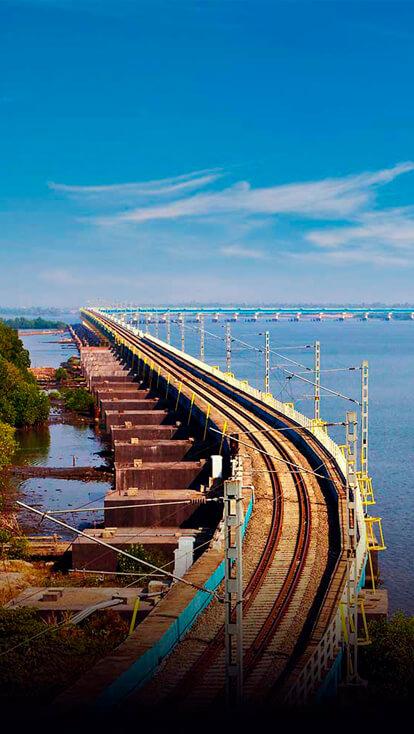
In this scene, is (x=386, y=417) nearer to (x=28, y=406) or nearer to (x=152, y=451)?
(x=28, y=406)

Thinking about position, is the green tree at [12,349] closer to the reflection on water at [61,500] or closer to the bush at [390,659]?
the reflection on water at [61,500]

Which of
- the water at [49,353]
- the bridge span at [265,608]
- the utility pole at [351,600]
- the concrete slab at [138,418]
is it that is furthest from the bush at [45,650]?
the water at [49,353]

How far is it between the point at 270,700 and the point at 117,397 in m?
45.8

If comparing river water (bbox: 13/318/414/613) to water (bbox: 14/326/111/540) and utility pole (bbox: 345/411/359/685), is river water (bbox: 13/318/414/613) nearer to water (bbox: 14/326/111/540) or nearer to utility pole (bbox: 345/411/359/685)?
water (bbox: 14/326/111/540)

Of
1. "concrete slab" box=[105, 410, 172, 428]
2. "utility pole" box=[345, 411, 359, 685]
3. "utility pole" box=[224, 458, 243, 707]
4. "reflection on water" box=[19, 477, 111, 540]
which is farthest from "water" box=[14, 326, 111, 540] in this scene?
"utility pole" box=[224, 458, 243, 707]

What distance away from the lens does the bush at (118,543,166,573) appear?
76.6 ft

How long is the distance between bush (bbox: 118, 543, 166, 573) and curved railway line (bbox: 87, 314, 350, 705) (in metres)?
3.23

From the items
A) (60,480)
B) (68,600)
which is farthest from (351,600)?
(60,480)

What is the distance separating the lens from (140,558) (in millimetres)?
23531

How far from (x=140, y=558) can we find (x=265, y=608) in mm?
7256

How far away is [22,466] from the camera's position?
1745 inches

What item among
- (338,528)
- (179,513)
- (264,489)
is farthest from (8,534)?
(338,528)

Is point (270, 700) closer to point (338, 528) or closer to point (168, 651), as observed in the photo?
point (168, 651)

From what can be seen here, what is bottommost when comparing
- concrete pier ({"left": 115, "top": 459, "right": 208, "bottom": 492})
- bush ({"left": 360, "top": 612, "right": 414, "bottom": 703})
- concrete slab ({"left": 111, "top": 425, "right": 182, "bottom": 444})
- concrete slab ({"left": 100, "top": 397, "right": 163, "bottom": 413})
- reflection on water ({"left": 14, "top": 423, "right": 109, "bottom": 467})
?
reflection on water ({"left": 14, "top": 423, "right": 109, "bottom": 467})
